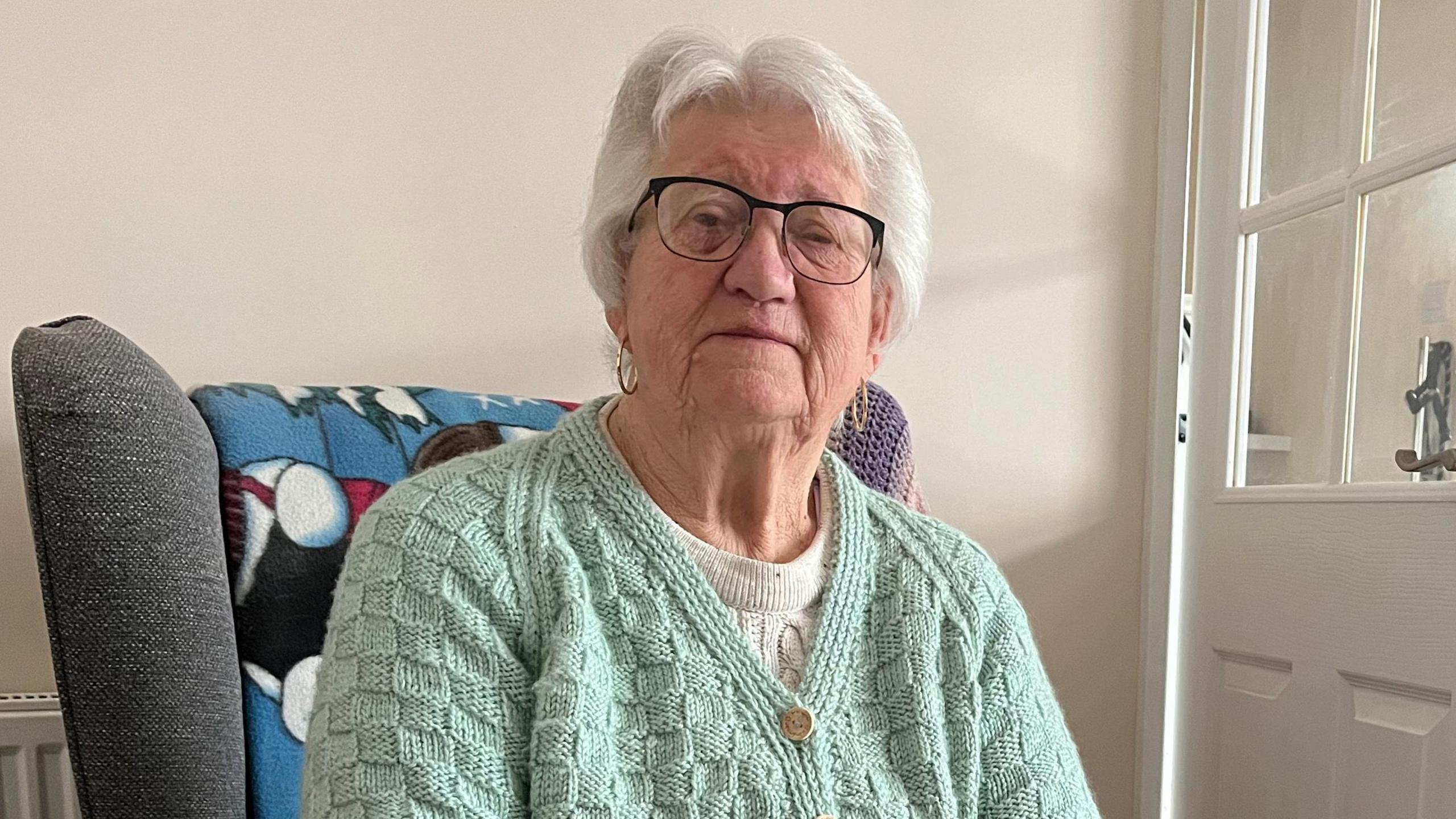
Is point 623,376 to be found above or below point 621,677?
above

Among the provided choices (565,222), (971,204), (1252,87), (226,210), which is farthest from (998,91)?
(226,210)

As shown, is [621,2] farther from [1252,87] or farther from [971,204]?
[1252,87]

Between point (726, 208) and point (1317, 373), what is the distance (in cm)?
111

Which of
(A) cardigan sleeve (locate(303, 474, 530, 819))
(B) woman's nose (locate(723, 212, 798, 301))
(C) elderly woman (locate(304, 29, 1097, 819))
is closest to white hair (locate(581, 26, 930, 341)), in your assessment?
(C) elderly woman (locate(304, 29, 1097, 819))

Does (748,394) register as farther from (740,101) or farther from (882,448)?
(882,448)

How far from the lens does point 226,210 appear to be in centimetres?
149

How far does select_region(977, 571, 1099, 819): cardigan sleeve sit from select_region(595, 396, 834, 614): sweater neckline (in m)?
0.20

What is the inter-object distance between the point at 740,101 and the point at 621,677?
56cm

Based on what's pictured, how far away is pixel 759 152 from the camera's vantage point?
3.13 ft

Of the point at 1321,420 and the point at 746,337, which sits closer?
the point at 746,337

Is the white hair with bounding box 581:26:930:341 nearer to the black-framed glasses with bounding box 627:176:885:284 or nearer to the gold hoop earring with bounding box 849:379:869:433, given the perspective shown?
the black-framed glasses with bounding box 627:176:885:284

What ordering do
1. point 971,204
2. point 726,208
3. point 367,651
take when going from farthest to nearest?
1. point 971,204
2. point 726,208
3. point 367,651

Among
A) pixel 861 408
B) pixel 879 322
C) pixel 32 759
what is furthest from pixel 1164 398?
pixel 32 759

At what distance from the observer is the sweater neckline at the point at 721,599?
34.8 inches
